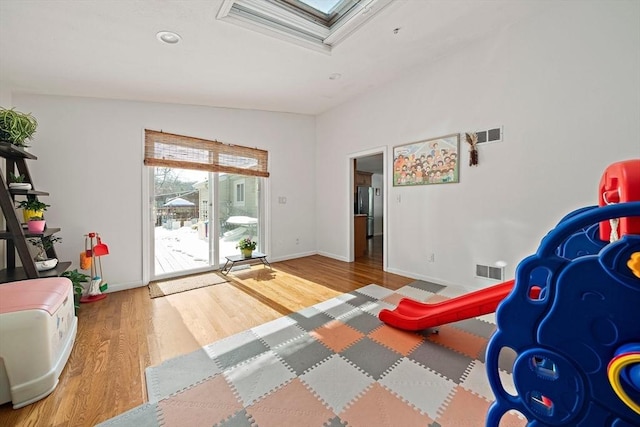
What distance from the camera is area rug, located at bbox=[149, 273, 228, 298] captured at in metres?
3.12

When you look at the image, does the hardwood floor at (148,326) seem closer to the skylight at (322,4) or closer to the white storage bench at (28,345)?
the white storage bench at (28,345)

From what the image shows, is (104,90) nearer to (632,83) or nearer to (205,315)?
(205,315)

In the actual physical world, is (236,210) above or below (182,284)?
above

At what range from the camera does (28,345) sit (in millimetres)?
1409

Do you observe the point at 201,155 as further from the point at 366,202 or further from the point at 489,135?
the point at 366,202

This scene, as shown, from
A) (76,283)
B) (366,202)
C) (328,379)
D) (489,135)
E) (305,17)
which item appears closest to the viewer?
(328,379)

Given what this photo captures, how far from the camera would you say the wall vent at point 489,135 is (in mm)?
2821

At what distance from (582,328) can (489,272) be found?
2.37 m

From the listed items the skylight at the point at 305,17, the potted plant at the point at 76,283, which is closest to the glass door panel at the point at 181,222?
the potted plant at the point at 76,283

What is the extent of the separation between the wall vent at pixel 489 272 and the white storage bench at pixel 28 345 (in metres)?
3.99

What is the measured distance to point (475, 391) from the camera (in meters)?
1.47

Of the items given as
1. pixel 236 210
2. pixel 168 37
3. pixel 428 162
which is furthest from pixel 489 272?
pixel 168 37

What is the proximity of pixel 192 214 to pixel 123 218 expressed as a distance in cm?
90

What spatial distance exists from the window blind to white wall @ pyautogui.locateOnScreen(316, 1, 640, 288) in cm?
234
